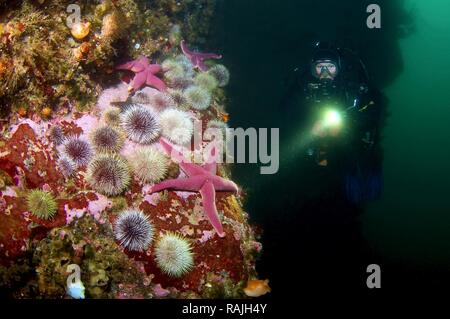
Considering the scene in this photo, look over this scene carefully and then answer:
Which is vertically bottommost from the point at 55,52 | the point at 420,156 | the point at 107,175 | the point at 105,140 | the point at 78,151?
the point at 107,175

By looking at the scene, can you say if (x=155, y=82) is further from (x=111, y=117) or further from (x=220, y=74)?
(x=220, y=74)

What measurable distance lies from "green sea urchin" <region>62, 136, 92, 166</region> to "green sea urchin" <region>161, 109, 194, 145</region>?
1182mm

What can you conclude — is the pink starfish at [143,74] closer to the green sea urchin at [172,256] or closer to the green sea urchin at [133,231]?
the green sea urchin at [133,231]

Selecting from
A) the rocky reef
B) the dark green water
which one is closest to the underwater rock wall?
the rocky reef

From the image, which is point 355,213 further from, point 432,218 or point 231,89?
point 432,218

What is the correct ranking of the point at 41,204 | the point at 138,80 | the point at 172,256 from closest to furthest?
1. the point at 41,204
2. the point at 172,256
3. the point at 138,80

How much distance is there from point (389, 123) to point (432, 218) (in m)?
8.94

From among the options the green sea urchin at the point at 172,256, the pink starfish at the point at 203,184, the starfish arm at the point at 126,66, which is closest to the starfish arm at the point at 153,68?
the starfish arm at the point at 126,66

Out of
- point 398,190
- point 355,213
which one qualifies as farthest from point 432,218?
point 355,213

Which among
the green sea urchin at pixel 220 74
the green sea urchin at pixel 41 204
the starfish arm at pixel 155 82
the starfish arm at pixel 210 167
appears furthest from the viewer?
the green sea urchin at pixel 220 74

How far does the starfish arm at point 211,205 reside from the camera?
442cm

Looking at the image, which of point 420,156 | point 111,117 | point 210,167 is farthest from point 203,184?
point 420,156

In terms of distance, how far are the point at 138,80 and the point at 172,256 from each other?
314cm

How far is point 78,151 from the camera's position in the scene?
167 inches
